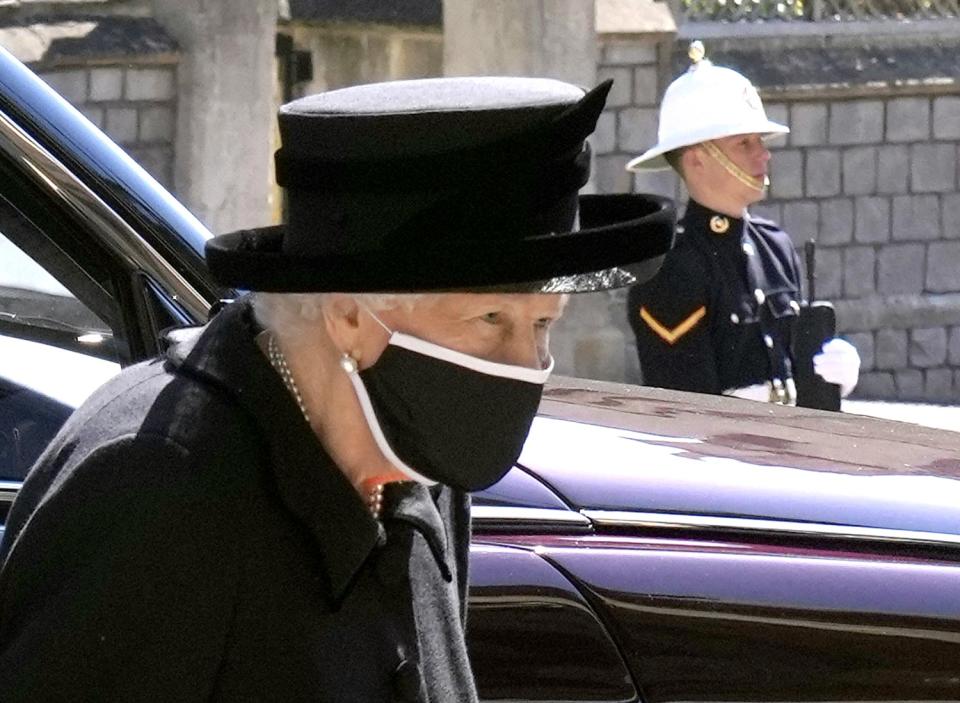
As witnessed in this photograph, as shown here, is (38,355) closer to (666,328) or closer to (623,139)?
(666,328)

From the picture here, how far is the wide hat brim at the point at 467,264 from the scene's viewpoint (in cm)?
181

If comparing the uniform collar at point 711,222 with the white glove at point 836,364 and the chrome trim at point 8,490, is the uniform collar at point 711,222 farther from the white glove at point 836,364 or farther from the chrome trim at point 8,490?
the chrome trim at point 8,490

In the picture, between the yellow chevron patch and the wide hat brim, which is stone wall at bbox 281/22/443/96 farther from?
the wide hat brim

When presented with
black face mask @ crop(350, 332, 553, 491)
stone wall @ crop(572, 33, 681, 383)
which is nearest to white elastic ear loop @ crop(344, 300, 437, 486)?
black face mask @ crop(350, 332, 553, 491)

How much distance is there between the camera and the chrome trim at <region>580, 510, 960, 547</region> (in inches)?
98.0

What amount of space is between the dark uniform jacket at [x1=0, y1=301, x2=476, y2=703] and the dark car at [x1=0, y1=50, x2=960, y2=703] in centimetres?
49

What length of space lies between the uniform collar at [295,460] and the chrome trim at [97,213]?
638 millimetres

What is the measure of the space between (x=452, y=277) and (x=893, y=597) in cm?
95

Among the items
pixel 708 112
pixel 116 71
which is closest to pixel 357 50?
pixel 116 71

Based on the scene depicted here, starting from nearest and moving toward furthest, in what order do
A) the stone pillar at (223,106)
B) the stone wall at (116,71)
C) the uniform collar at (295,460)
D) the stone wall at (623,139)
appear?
the uniform collar at (295,460)
the stone wall at (116,71)
the stone pillar at (223,106)
the stone wall at (623,139)

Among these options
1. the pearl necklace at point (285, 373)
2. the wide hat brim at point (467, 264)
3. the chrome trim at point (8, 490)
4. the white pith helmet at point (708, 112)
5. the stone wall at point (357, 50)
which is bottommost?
the stone wall at point (357, 50)

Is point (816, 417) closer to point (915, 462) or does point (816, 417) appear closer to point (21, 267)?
point (915, 462)

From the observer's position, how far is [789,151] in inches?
465

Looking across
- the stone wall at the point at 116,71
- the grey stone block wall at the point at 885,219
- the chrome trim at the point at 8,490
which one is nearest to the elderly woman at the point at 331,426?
the chrome trim at the point at 8,490
